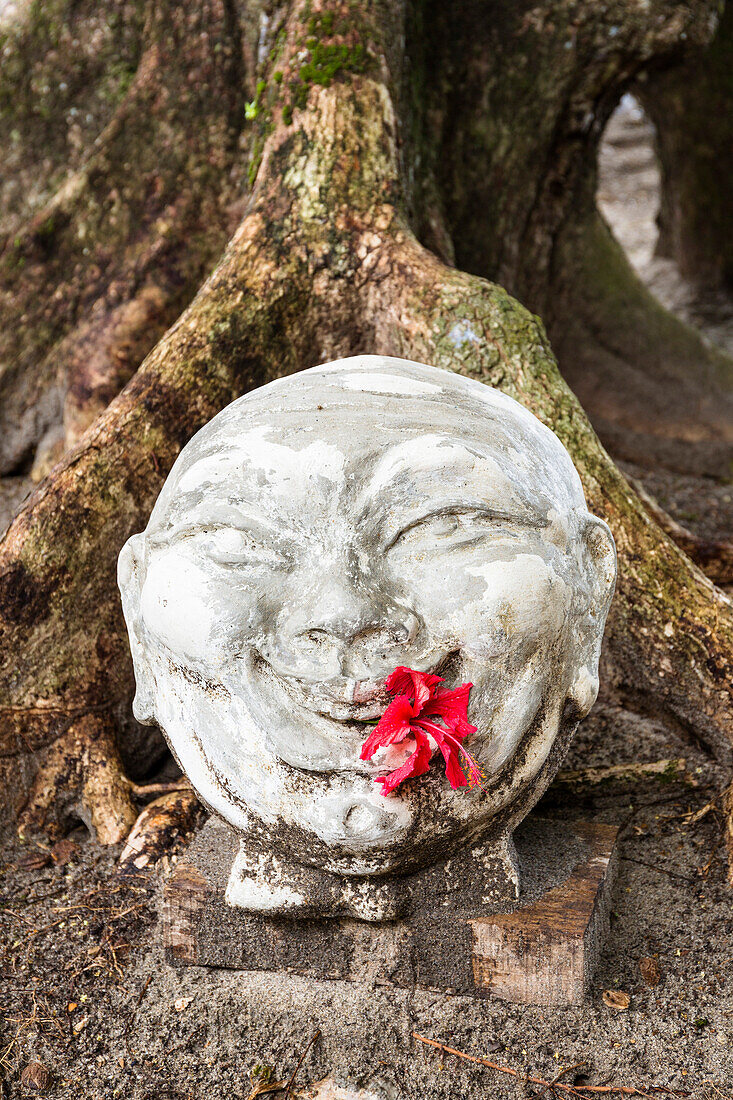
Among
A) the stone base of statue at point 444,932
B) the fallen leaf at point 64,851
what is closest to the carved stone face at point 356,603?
the stone base of statue at point 444,932

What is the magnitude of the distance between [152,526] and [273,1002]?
132cm

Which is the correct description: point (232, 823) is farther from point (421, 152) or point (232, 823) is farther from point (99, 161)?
point (99, 161)

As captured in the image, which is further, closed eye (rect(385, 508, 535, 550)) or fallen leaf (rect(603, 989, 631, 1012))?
fallen leaf (rect(603, 989, 631, 1012))

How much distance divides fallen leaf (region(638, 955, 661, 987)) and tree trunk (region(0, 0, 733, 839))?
892 millimetres

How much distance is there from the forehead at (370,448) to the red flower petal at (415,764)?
54 cm

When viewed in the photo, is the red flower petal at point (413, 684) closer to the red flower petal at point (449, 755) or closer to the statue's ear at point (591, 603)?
the red flower petal at point (449, 755)

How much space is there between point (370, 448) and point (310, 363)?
6.39ft

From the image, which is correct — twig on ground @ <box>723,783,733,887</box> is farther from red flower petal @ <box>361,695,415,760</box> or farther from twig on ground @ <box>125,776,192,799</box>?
twig on ground @ <box>125,776,192,799</box>

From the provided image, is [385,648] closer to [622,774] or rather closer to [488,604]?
[488,604]

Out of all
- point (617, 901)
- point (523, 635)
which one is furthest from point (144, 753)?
point (523, 635)

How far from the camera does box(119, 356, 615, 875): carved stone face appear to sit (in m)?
2.13

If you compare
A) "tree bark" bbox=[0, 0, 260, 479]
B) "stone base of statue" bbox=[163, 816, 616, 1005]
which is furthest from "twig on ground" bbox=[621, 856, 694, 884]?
"tree bark" bbox=[0, 0, 260, 479]

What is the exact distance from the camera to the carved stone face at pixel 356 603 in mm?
2127

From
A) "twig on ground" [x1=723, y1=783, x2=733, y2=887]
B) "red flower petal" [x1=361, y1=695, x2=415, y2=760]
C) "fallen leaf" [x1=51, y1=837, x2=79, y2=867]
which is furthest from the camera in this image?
"fallen leaf" [x1=51, y1=837, x2=79, y2=867]
